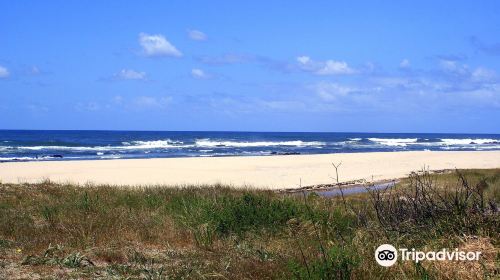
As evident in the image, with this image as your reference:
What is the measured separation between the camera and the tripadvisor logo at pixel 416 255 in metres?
5.26

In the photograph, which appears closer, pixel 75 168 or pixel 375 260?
pixel 375 260

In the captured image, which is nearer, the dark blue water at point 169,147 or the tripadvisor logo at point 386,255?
the tripadvisor logo at point 386,255

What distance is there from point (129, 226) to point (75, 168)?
24.5 m

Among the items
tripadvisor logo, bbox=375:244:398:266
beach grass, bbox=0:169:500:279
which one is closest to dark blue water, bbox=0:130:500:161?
beach grass, bbox=0:169:500:279

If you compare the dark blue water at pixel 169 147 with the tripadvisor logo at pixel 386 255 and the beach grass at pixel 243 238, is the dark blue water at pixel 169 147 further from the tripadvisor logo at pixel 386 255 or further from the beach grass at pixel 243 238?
the tripadvisor logo at pixel 386 255

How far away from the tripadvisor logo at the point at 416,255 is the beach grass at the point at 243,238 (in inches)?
3.4

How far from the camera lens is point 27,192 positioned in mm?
13734

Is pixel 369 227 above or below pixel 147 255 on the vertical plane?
above

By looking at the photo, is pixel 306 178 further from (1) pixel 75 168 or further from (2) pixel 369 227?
(2) pixel 369 227

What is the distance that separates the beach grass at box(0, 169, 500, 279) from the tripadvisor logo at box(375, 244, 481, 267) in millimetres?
86

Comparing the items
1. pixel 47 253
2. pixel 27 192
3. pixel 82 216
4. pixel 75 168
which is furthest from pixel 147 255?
pixel 75 168

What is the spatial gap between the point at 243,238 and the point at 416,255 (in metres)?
3.37

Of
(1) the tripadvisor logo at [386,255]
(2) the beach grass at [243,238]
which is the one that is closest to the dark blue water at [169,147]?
(2) the beach grass at [243,238]

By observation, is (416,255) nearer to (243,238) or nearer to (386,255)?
(386,255)
